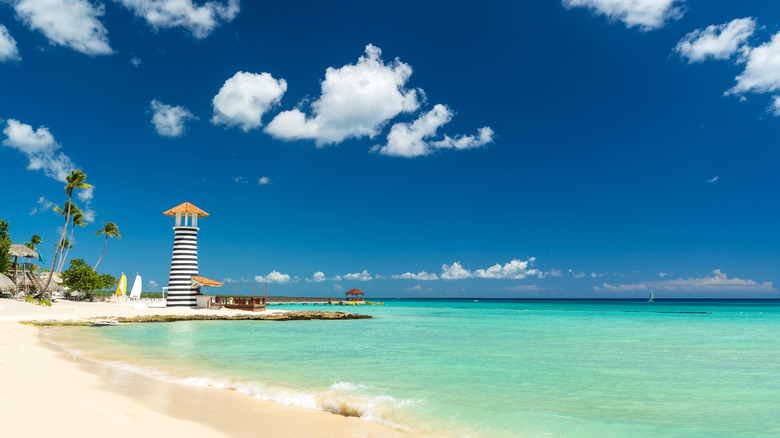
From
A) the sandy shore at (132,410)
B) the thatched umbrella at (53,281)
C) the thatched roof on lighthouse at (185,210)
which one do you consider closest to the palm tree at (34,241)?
the thatched umbrella at (53,281)

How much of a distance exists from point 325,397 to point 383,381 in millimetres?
2345

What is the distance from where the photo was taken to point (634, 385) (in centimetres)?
1041

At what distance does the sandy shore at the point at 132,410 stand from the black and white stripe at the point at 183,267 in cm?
2729

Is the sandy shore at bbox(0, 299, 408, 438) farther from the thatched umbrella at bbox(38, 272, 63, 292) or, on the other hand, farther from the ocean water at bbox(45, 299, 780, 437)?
the thatched umbrella at bbox(38, 272, 63, 292)

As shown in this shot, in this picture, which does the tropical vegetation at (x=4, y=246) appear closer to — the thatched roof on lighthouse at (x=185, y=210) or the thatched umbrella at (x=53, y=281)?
the thatched umbrella at (x=53, y=281)

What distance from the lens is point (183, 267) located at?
36.5 m

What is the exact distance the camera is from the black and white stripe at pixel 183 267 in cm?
3634

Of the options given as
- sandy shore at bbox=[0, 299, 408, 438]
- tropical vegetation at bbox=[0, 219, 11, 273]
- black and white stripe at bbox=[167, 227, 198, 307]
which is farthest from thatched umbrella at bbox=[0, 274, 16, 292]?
sandy shore at bbox=[0, 299, 408, 438]

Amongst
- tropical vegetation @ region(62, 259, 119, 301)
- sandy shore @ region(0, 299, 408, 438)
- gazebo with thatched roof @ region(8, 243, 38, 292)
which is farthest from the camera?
tropical vegetation @ region(62, 259, 119, 301)

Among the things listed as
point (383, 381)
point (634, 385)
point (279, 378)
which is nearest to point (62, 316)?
point (279, 378)

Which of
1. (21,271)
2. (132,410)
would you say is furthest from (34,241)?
(132,410)

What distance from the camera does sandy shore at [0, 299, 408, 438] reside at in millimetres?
5418

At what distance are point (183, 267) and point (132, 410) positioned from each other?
32.6 metres

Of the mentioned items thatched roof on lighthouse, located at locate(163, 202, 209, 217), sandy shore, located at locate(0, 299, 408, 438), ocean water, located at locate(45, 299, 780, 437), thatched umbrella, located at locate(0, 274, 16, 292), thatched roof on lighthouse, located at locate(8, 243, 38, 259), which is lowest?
ocean water, located at locate(45, 299, 780, 437)
